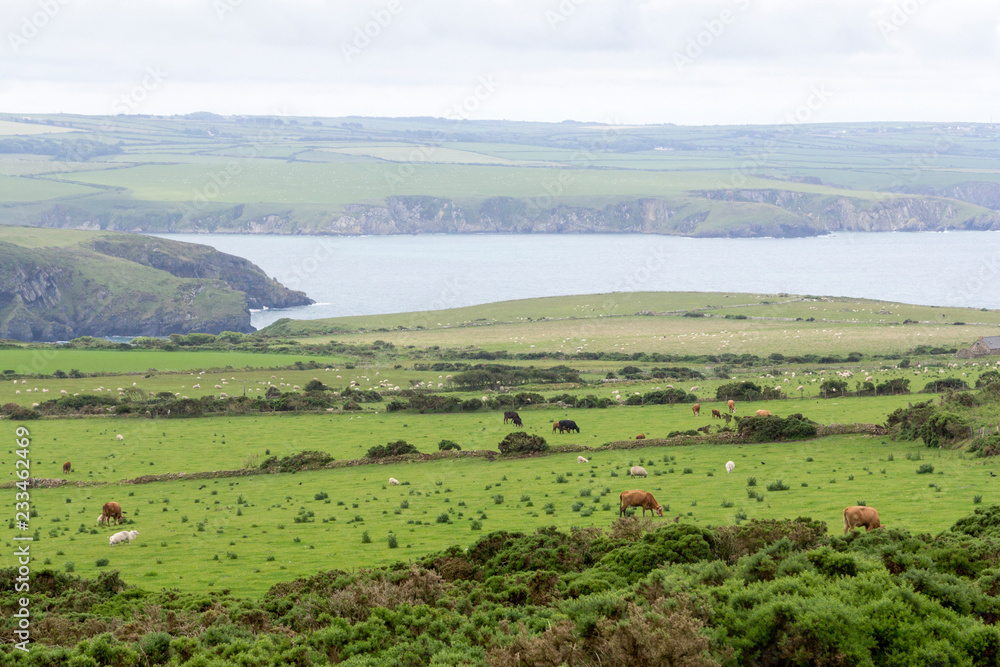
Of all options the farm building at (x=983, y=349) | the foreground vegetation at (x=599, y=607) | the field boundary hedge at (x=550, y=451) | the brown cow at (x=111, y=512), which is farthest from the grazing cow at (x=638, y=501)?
the farm building at (x=983, y=349)

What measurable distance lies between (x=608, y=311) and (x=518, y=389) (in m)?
61.6

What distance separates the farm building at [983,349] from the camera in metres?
70.2

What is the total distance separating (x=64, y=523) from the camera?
28.6 metres

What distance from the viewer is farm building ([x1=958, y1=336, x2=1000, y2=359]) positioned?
7025 cm

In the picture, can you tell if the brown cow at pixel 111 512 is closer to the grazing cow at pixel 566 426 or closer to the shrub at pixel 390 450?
the shrub at pixel 390 450

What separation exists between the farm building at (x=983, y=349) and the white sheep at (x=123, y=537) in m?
63.4

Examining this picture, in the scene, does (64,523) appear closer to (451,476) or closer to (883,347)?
(451,476)

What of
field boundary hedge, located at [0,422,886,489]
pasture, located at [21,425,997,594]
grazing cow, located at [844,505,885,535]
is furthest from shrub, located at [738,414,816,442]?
grazing cow, located at [844,505,885,535]

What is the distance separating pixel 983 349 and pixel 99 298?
428 ft

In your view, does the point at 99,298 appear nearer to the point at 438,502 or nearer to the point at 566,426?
the point at 566,426

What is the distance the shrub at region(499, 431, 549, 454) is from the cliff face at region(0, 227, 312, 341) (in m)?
116

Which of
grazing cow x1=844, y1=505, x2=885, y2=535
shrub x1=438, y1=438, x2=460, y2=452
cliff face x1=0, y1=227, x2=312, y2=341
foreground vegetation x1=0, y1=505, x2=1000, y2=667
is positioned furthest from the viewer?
cliff face x1=0, y1=227, x2=312, y2=341

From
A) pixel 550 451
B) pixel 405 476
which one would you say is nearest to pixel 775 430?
pixel 550 451

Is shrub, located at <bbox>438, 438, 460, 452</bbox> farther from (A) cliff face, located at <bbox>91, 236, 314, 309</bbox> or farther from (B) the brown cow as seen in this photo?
(A) cliff face, located at <bbox>91, 236, 314, 309</bbox>
